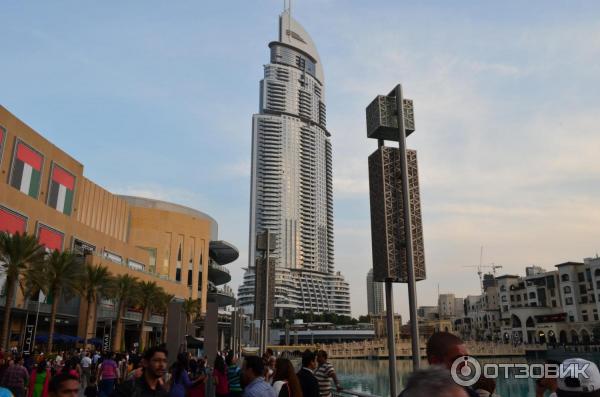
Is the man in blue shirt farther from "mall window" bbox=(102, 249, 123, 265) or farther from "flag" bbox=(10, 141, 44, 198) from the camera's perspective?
"mall window" bbox=(102, 249, 123, 265)

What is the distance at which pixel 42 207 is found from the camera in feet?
144

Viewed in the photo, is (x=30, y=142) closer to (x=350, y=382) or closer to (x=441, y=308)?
(x=350, y=382)

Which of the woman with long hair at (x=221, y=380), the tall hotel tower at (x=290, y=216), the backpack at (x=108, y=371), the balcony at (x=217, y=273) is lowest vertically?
the backpack at (x=108, y=371)

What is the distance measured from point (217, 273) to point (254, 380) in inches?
3818

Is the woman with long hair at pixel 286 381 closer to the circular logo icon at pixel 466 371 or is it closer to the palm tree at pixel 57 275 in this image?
the circular logo icon at pixel 466 371

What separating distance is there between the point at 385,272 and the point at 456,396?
873cm

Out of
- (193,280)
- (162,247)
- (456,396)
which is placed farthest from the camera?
(193,280)

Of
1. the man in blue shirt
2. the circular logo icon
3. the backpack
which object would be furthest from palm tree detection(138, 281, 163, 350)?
the circular logo icon

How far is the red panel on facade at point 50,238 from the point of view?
43287 mm

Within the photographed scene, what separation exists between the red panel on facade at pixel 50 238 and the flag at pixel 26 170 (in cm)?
340

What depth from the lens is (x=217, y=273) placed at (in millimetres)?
100000

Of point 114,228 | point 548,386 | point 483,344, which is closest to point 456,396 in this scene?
point 548,386

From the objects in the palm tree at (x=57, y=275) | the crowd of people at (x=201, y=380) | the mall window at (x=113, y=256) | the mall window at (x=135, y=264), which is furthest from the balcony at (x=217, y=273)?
the crowd of people at (x=201, y=380)

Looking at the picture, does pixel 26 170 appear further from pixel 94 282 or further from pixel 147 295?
pixel 147 295
